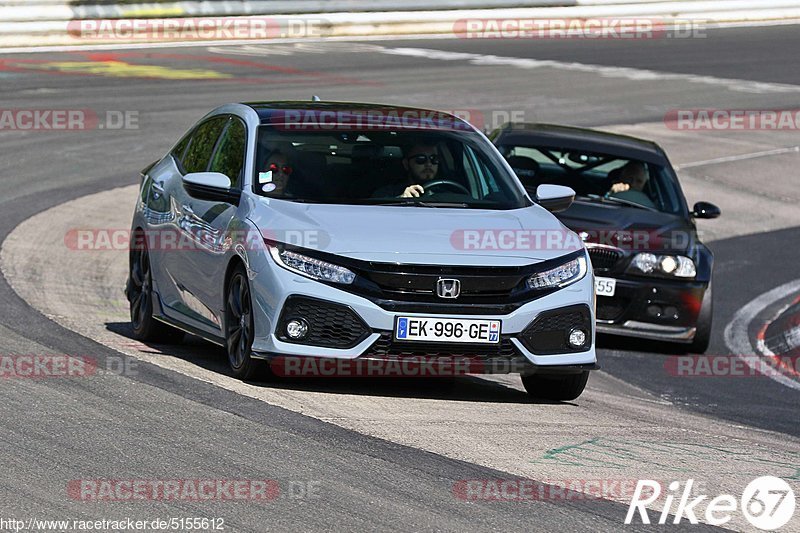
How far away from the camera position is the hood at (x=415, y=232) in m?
8.01

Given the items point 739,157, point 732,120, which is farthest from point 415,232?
point 732,120

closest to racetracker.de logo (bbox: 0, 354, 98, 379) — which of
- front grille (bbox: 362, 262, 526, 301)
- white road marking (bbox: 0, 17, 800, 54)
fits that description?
front grille (bbox: 362, 262, 526, 301)

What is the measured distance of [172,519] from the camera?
5.44m

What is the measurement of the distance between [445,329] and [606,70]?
23.5m

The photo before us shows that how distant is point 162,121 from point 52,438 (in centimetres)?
1543

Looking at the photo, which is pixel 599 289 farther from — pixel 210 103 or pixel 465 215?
pixel 210 103

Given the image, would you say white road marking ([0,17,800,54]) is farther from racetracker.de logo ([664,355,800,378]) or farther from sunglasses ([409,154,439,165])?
sunglasses ([409,154,439,165])

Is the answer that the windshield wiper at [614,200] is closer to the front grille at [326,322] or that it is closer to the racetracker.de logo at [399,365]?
the racetracker.de logo at [399,365]

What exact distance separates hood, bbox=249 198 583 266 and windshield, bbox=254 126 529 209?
0.65 ft

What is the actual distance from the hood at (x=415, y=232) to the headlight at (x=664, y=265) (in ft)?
11.4

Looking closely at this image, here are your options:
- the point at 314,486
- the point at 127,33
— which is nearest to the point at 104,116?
the point at 127,33

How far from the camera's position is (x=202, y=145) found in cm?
991

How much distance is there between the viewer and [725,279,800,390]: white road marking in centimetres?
1197

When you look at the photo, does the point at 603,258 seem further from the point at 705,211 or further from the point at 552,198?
the point at 552,198
